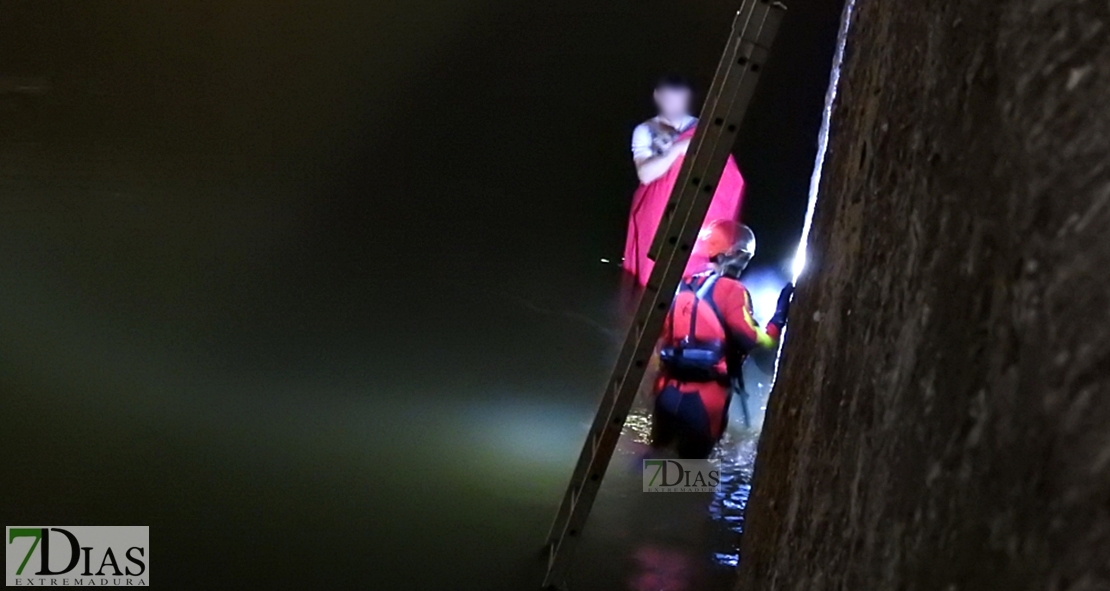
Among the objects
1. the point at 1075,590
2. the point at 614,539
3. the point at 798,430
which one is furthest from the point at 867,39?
the point at 614,539

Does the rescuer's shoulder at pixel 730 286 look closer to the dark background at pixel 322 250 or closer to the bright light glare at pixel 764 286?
the bright light glare at pixel 764 286

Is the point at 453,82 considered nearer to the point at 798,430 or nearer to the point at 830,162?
the point at 830,162

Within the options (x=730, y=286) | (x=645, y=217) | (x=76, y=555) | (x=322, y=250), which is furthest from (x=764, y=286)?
(x=76, y=555)

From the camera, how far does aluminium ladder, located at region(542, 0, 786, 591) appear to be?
1.63 meters

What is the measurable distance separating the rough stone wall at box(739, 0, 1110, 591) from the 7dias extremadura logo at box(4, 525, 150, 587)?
5.46 feet

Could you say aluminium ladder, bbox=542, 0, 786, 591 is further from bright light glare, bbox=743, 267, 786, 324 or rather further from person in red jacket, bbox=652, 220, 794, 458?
bright light glare, bbox=743, 267, 786, 324

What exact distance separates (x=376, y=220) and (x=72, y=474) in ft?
2.60

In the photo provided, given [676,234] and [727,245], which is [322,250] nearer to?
[676,234]

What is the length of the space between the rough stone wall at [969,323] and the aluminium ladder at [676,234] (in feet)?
3.36

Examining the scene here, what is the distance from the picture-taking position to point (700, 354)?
80.7 inches

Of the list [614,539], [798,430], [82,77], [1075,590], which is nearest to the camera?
[1075,590]

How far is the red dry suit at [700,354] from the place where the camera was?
204 centimetres

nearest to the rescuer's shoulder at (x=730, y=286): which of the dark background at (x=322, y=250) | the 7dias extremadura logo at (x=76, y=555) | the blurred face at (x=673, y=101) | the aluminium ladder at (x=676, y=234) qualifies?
the dark background at (x=322, y=250)

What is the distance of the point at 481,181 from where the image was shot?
6.25 ft
